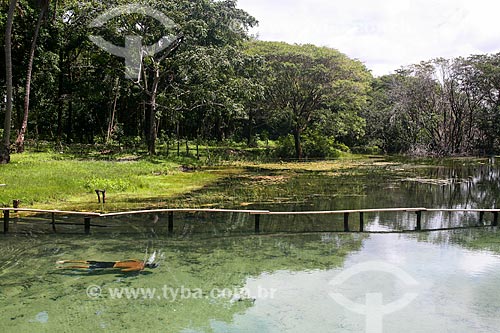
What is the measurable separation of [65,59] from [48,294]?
85.0ft

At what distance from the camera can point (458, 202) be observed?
16.0 metres

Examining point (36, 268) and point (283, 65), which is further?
point (283, 65)

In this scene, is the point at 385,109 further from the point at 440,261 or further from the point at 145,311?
the point at 145,311

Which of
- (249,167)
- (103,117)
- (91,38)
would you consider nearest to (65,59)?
(91,38)

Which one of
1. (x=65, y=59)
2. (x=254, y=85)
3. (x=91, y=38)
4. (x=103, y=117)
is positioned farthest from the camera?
(x=103, y=117)
